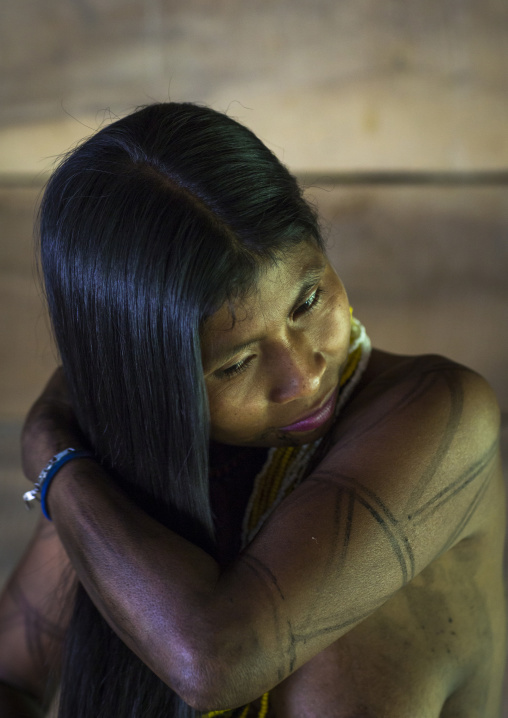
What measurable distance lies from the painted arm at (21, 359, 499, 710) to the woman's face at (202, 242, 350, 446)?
0.07 meters

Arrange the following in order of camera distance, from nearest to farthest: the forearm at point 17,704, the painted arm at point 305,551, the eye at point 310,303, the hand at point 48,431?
the painted arm at point 305,551 < the eye at point 310,303 < the hand at point 48,431 < the forearm at point 17,704

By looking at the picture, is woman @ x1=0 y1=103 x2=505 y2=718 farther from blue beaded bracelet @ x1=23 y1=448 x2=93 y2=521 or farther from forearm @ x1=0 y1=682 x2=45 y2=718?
forearm @ x1=0 y1=682 x2=45 y2=718

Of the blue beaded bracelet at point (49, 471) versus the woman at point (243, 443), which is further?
the blue beaded bracelet at point (49, 471)

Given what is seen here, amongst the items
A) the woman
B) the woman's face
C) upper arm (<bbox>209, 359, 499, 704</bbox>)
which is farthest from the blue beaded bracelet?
upper arm (<bbox>209, 359, 499, 704</bbox>)

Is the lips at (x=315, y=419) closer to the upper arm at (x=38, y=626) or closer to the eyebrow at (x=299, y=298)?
the eyebrow at (x=299, y=298)

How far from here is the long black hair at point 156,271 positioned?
734 millimetres

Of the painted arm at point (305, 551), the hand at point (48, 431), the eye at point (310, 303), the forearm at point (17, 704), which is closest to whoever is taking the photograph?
the painted arm at point (305, 551)

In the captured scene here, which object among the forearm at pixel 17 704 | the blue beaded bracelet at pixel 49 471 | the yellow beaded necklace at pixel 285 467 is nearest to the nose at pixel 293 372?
the yellow beaded necklace at pixel 285 467

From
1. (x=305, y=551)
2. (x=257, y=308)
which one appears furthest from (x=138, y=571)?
(x=257, y=308)

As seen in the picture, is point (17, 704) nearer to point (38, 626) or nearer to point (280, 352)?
point (38, 626)

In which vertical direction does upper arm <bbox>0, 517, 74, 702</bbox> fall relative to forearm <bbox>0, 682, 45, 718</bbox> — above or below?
above

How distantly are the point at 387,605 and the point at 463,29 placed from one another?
4.22 feet

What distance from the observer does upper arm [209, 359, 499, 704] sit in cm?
70

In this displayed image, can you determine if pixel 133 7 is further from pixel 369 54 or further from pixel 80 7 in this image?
pixel 369 54
